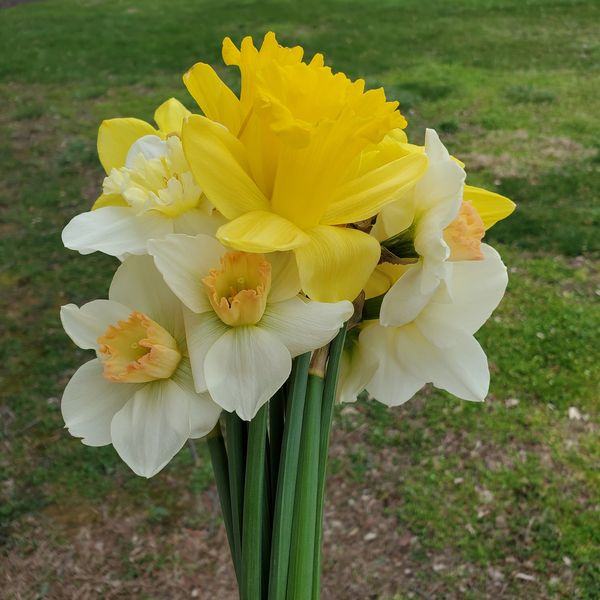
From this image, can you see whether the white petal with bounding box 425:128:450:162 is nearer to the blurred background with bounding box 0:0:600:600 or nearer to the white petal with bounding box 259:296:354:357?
the white petal with bounding box 259:296:354:357

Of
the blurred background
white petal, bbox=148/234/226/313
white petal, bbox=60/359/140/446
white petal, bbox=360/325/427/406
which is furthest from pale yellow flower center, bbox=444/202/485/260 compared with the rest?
the blurred background

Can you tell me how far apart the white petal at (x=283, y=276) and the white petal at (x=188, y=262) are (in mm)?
47

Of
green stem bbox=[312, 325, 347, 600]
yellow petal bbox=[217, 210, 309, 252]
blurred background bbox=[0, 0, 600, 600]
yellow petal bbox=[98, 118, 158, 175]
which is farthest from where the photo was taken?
blurred background bbox=[0, 0, 600, 600]

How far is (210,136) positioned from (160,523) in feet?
7.41

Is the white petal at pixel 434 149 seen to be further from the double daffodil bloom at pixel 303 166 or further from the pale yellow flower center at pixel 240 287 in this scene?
the pale yellow flower center at pixel 240 287

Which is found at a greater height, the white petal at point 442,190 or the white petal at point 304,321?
the white petal at point 442,190

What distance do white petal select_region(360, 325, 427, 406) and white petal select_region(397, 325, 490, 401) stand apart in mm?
11

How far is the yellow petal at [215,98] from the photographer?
0.69 meters

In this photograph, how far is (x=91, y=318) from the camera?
69cm

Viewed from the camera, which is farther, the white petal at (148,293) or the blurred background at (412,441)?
the blurred background at (412,441)

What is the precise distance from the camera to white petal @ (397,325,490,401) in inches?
28.5

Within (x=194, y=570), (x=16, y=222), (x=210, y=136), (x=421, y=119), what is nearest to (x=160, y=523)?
(x=194, y=570)

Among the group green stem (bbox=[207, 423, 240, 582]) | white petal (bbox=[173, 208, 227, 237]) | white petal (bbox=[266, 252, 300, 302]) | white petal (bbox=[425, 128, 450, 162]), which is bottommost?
green stem (bbox=[207, 423, 240, 582])

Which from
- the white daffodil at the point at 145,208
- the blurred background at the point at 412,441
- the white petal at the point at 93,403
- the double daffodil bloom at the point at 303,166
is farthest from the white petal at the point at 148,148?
the blurred background at the point at 412,441
